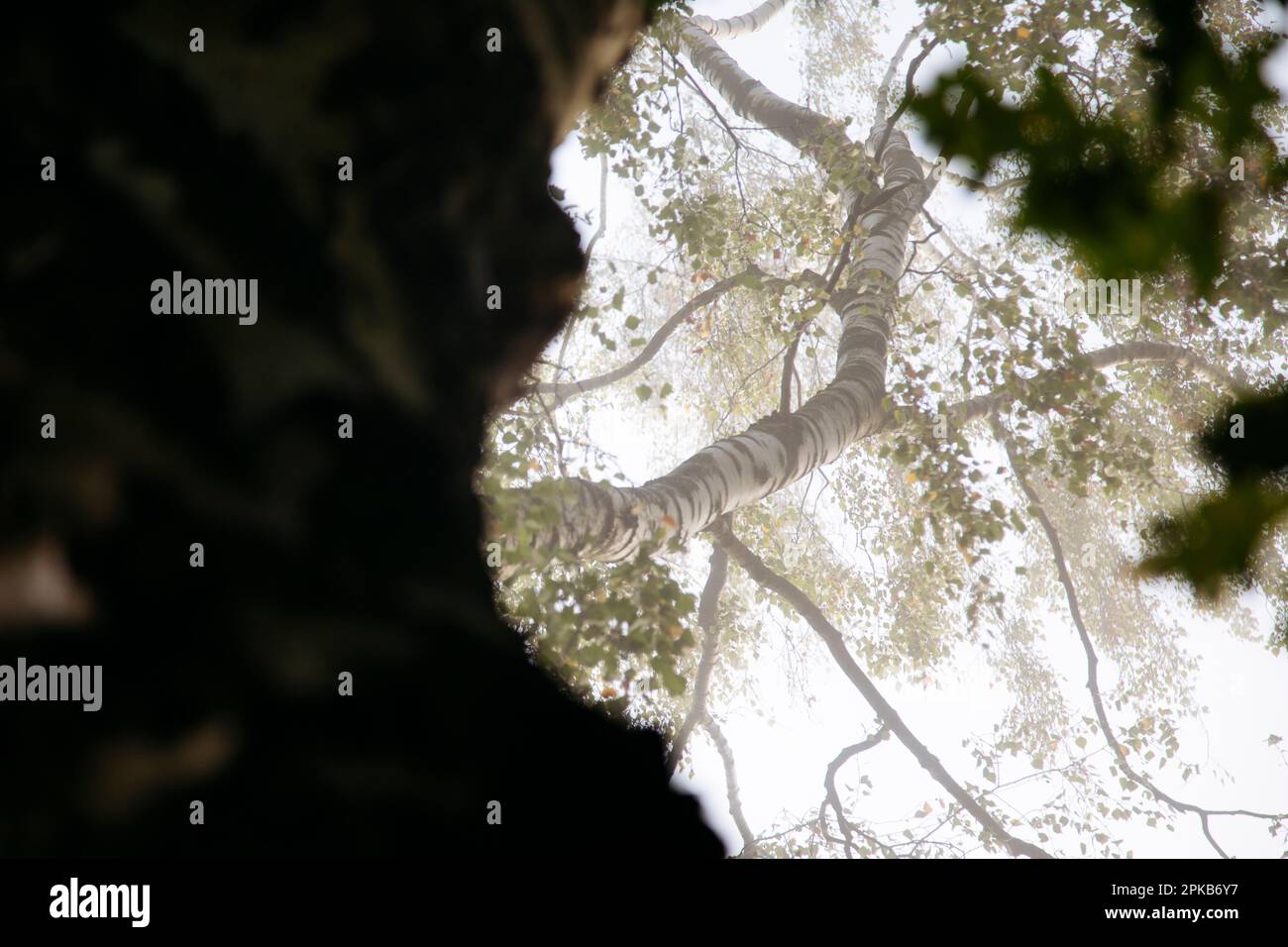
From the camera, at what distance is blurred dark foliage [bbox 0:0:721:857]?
0.37 metres

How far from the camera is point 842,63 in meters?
8.21

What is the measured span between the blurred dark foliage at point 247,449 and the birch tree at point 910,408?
303mm

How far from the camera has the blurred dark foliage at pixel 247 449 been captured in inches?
14.6

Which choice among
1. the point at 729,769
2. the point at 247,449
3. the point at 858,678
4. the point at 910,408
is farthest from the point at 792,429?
the point at 729,769

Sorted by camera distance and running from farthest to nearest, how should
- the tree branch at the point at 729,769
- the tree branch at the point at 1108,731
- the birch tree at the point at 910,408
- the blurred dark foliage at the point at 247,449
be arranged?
the tree branch at the point at 729,769 < the tree branch at the point at 1108,731 < the birch tree at the point at 910,408 < the blurred dark foliage at the point at 247,449

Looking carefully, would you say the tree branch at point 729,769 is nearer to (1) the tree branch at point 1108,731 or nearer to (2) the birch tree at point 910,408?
(2) the birch tree at point 910,408

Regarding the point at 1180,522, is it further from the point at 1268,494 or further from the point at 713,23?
the point at 713,23

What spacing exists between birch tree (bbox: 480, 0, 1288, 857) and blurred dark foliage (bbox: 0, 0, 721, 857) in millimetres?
303

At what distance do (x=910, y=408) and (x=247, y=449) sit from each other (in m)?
3.73

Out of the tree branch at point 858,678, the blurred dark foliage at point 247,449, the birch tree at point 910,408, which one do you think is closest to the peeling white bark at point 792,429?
the birch tree at point 910,408

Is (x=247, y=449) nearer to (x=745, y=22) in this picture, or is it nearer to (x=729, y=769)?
(x=729, y=769)

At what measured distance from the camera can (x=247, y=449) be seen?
0.40 metres

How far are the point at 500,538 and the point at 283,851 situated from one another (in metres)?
1.97
